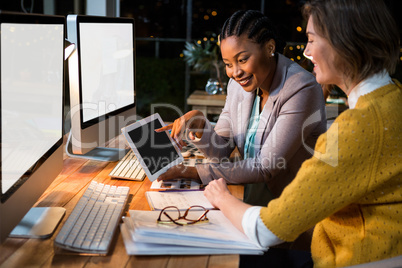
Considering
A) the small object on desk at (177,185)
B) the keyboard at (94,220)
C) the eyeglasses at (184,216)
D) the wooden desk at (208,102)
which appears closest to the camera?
the keyboard at (94,220)

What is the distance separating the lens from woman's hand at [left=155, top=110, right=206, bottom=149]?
171 centimetres

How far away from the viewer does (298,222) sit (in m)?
1.04

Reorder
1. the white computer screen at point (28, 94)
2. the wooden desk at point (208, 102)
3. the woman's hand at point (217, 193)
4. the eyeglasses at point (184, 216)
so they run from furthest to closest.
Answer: the wooden desk at point (208, 102) → the woman's hand at point (217, 193) → the eyeglasses at point (184, 216) → the white computer screen at point (28, 94)

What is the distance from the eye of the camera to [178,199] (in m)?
1.43

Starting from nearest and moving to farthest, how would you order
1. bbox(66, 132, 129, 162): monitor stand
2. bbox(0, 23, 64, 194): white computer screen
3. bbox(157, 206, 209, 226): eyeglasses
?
bbox(0, 23, 64, 194): white computer screen → bbox(157, 206, 209, 226): eyeglasses → bbox(66, 132, 129, 162): monitor stand

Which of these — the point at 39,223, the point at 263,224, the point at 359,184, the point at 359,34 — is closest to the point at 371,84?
the point at 359,34

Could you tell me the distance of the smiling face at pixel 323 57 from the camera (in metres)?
1.12

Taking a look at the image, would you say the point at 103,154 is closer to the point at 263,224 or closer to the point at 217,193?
the point at 217,193

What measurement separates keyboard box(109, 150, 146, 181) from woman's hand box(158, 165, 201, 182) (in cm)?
10

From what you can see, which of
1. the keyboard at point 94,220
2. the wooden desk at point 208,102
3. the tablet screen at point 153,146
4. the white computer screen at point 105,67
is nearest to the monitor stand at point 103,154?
the white computer screen at point 105,67

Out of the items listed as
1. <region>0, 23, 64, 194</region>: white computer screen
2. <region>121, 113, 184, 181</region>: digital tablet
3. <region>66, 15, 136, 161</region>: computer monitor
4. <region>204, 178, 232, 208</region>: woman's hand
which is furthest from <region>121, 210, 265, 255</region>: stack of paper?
<region>66, 15, 136, 161</region>: computer monitor

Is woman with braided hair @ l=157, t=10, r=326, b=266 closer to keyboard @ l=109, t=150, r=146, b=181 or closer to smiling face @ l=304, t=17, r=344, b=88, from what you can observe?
keyboard @ l=109, t=150, r=146, b=181

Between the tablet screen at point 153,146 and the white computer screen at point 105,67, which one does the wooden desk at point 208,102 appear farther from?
the tablet screen at point 153,146

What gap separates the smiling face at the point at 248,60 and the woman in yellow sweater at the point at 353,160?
56 centimetres
